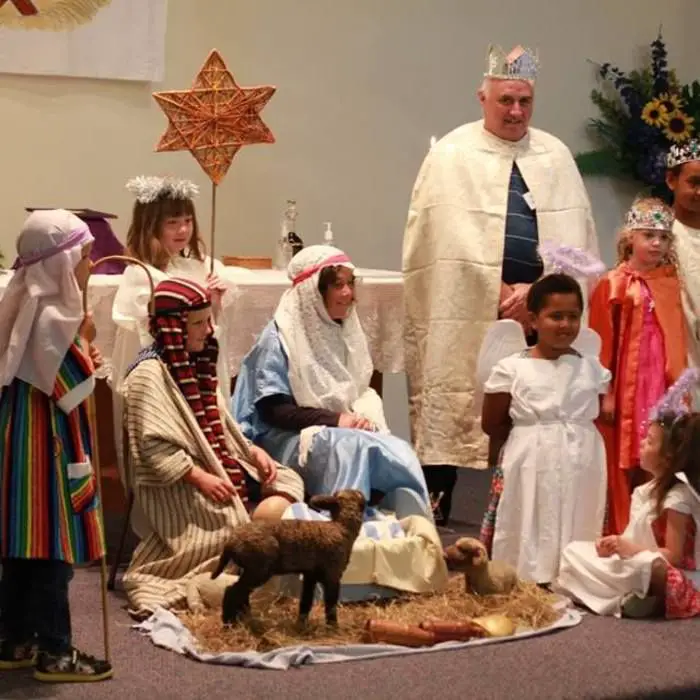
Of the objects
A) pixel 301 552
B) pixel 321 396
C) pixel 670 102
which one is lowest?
pixel 301 552

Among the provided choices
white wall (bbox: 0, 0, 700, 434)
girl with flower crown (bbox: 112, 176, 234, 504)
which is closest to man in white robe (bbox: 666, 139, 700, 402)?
girl with flower crown (bbox: 112, 176, 234, 504)

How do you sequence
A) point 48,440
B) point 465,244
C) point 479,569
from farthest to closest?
point 465,244 → point 479,569 → point 48,440

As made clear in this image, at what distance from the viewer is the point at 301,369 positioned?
4.87 meters

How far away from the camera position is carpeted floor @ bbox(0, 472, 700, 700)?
3.64 metres

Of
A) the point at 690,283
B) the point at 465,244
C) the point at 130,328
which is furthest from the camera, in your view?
the point at 465,244

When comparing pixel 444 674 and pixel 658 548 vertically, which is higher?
pixel 658 548

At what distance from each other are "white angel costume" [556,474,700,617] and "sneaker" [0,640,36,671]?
1737 mm

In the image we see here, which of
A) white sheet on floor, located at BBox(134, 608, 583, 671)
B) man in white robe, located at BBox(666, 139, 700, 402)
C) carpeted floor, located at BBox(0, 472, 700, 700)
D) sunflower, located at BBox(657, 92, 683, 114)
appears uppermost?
sunflower, located at BBox(657, 92, 683, 114)

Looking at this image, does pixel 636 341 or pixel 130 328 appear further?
pixel 636 341

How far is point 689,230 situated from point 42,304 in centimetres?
263

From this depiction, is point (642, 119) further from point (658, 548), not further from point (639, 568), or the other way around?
point (639, 568)

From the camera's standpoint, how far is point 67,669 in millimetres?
3633

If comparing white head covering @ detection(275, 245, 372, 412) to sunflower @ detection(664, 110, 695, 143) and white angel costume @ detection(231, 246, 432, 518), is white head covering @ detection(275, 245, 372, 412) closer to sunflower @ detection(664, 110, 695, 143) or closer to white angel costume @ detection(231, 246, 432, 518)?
white angel costume @ detection(231, 246, 432, 518)

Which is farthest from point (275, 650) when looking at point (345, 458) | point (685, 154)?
point (685, 154)
